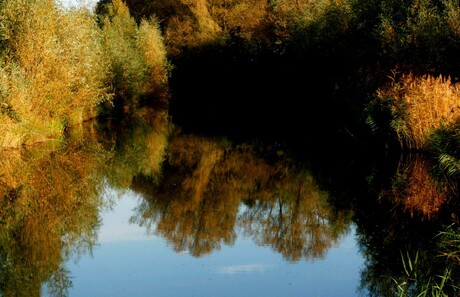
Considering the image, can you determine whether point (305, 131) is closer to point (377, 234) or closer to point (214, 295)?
point (377, 234)

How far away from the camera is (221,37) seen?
5369 centimetres

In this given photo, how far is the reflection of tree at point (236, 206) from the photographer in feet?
41.8

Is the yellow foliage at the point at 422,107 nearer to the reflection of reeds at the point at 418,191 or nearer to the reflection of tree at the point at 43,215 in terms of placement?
the reflection of reeds at the point at 418,191

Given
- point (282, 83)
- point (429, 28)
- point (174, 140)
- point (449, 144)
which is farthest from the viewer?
point (282, 83)

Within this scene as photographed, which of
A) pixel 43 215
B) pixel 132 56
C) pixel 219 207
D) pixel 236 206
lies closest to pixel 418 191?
pixel 236 206

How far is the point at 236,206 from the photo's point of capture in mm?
15906

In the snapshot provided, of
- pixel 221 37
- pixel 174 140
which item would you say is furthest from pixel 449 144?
pixel 221 37

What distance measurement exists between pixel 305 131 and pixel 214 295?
84.2ft

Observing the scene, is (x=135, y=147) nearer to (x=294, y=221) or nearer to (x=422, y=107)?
(x=422, y=107)

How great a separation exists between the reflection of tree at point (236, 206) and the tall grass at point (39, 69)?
5721mm

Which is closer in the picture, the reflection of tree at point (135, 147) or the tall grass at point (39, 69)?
the reflection of tree at point (135, 147)

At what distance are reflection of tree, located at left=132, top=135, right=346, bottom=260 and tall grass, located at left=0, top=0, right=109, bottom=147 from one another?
5.72 m

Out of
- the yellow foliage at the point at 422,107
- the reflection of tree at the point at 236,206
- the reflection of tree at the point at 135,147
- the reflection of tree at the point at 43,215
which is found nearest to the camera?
the reflection of tree at the point at 43,215

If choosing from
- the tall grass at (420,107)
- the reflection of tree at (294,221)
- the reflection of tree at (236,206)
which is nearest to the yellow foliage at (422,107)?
the tall grass at (420,107)
